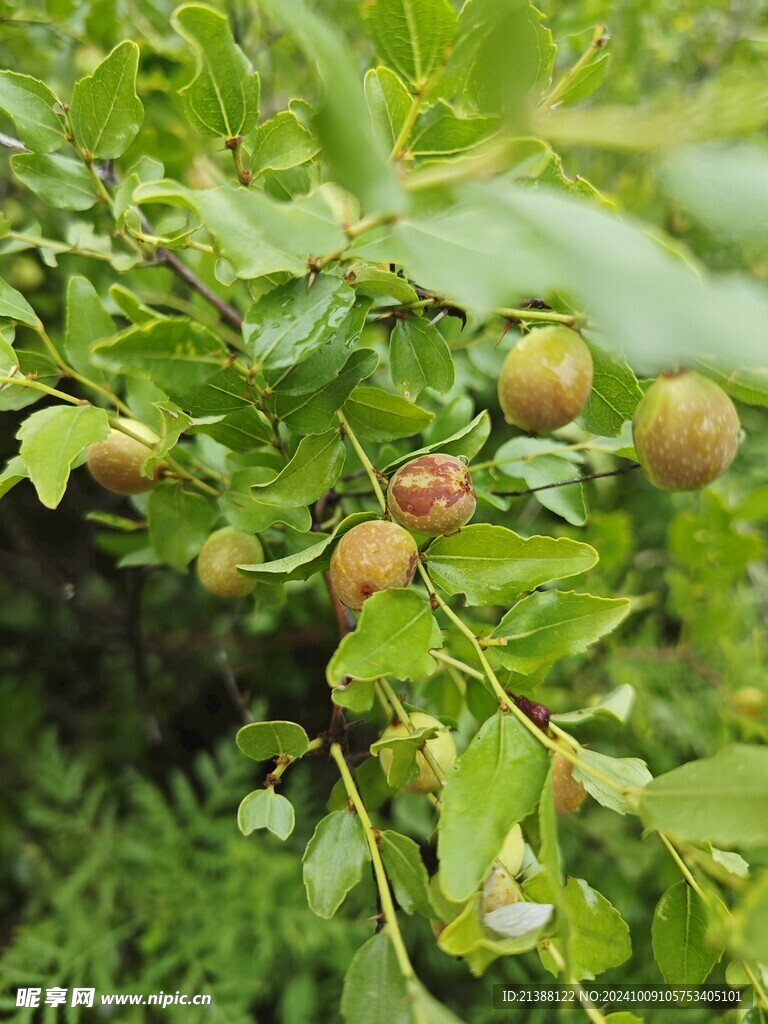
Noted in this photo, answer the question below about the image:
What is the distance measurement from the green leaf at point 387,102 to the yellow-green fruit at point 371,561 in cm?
34

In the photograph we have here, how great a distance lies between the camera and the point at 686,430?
561 millimetres

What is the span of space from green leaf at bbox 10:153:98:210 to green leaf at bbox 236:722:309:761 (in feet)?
2.04

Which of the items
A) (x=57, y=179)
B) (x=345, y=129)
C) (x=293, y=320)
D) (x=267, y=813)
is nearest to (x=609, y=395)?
(x=293, y=320)

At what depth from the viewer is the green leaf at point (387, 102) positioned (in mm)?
599

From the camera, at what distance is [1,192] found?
5.48ft

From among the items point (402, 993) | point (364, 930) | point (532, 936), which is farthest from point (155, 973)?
point (532, 936)

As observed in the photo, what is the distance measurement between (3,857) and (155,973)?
1.96ft

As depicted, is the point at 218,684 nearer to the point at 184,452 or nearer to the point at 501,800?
the point at 184,452

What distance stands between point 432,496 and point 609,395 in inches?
9.1

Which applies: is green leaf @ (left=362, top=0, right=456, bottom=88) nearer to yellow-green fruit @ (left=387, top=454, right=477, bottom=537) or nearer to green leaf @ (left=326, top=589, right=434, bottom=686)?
yellow-green fruit @ (left=387, top=454, right=477, bottom=537)

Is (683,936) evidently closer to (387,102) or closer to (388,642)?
(388,642)

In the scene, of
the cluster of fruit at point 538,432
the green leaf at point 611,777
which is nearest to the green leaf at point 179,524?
the cluster of fruit at point 538,432

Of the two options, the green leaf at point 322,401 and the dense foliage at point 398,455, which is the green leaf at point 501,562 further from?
the green leaf at point 322,401

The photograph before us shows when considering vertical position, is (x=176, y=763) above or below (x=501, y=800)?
below
